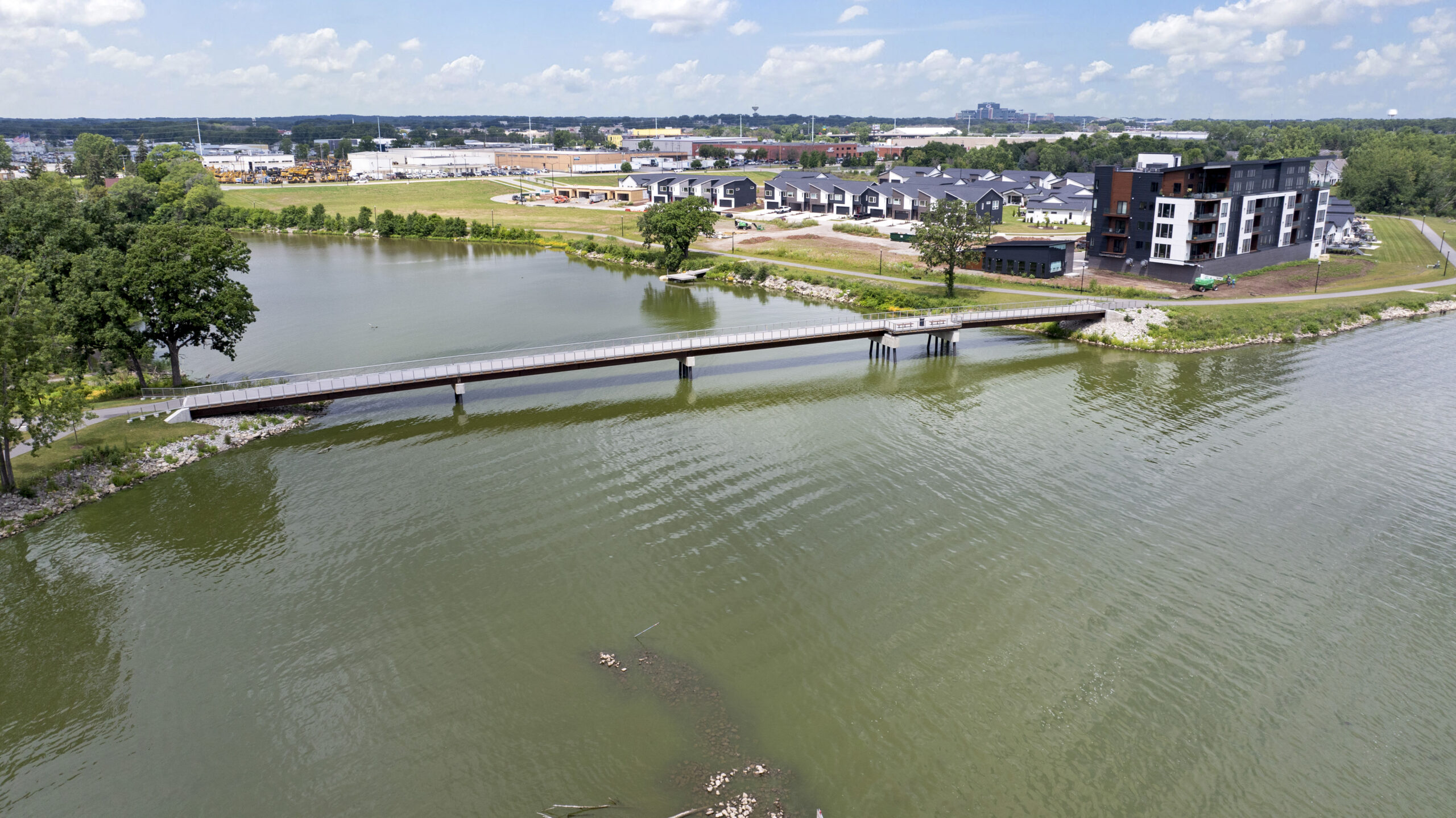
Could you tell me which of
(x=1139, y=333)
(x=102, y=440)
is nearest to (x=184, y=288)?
(x=102, y=440)

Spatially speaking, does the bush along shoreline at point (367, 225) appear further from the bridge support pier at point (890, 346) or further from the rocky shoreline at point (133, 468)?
the rocky shoreline at point (133, 468)

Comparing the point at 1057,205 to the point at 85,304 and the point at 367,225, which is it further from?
the point at 85,304

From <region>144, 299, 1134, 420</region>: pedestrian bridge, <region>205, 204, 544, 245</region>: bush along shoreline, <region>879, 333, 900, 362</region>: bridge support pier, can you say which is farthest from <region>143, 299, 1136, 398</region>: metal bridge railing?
<region>205, 204, 544, 245</region>: bush along shoreline

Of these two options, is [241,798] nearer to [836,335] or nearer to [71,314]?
[71,314]

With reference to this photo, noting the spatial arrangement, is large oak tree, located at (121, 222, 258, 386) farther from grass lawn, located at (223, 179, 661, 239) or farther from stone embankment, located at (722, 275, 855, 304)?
grass lawn, located at (223, 179, 661, 239)

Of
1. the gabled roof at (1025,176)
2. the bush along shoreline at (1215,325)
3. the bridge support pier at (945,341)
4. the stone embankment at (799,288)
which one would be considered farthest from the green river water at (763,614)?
the gabled roof at (1025,176)

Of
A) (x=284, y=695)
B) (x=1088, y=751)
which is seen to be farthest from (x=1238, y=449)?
(x=284, y=695)
